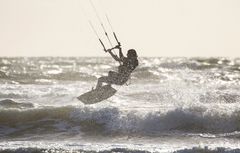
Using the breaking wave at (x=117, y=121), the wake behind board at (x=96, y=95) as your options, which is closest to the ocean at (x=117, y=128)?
the breaking wave at (x=117, y=121)

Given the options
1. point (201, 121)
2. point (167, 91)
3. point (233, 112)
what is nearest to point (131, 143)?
point (201, 121)

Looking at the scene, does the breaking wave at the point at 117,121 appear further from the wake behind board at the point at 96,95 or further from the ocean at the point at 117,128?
the wake behind board at the point at 96,95

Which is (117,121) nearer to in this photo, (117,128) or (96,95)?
(117,128)

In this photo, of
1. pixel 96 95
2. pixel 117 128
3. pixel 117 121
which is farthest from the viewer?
pixel 96 95

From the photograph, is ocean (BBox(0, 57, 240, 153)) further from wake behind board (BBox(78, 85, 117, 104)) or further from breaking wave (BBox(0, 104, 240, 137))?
wake behind board (BBox(78, 85, 117, 104))

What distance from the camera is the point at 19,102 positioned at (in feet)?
79.2

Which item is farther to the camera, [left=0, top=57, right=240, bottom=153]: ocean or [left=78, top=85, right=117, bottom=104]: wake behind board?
[left=78, top=85, right=117, bottom=104]: wake behind board

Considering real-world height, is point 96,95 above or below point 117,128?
above

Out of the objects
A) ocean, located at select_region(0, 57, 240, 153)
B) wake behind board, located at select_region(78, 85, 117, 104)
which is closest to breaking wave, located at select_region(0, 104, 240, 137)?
ocean, located at select_region(0, 57, 240, 153)

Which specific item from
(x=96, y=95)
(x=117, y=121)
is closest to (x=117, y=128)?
(x=117, y=121)

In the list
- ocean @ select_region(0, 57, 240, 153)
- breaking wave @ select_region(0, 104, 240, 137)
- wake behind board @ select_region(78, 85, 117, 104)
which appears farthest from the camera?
wake behind board @ select_region(78, 85, 117, 104)

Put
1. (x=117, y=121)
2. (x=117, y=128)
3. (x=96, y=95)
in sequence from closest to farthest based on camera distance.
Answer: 1. (x=117, y=128)
2. (x=117, y=121)
3. (x=96, y=95)

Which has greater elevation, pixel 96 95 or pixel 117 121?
pixel 96 95

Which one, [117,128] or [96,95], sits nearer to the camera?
[117,128]
